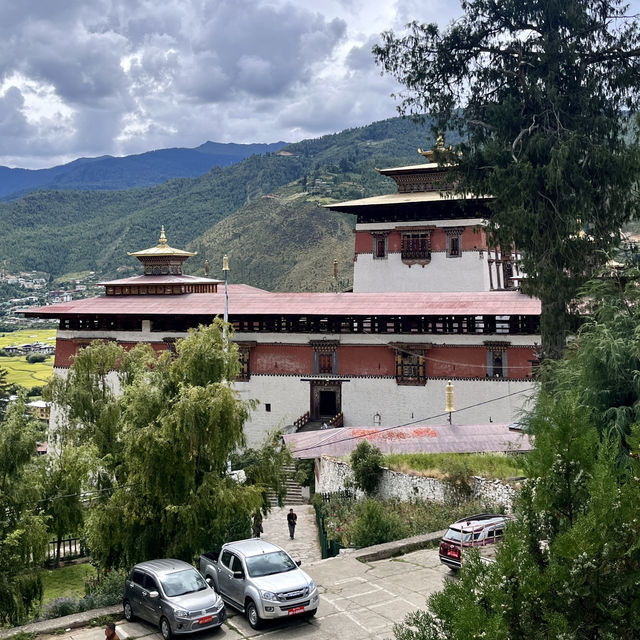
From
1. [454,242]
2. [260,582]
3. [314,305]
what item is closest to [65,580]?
[260,582]

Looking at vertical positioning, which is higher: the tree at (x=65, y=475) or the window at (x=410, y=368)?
the window at (x=410, y=368)

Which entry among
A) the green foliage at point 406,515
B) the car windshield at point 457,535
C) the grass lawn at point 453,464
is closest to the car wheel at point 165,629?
the car windshield at point 457,535

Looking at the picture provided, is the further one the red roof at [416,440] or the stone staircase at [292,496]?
the stone staircase at [292,496]

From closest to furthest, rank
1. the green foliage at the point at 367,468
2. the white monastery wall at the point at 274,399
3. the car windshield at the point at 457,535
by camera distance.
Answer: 1. the car windshield at the point at 457,535
2. the green foliage at the point at 367,468
3. the white monastery wall at the point at 274,399

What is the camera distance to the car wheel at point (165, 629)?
484 inches

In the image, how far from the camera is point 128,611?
44.2 feet

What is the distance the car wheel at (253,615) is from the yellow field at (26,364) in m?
61.0

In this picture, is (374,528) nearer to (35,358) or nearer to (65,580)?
(65,580)

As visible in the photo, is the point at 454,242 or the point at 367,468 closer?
the point at 367,468

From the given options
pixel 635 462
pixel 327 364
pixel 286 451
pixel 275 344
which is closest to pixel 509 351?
pixel 327 364

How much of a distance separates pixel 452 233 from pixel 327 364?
11.6 meters

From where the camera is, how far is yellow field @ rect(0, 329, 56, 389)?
101 m

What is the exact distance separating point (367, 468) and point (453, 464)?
3.19 metres

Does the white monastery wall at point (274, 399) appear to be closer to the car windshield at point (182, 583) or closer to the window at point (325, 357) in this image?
the window at point (325, 357)
